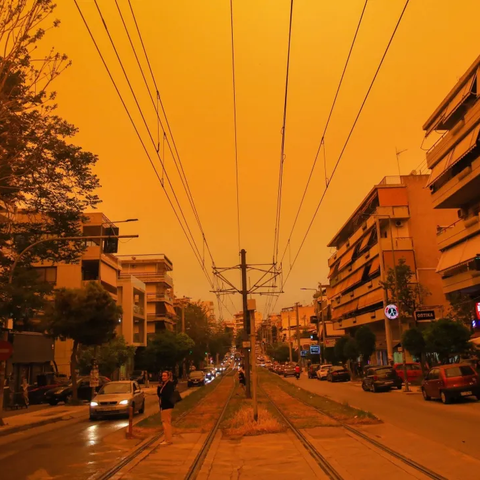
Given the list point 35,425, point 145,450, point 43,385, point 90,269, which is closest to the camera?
point 145,450

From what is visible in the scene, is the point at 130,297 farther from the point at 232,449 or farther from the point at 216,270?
the point at 232,449

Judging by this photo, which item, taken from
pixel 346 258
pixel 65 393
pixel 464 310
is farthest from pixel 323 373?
pixel 65 393

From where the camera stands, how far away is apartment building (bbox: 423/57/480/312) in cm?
3105

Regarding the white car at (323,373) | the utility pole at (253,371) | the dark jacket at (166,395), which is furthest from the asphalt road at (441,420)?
the white car at (323,373)

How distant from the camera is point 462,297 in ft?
117

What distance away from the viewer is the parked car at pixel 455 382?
21.6m

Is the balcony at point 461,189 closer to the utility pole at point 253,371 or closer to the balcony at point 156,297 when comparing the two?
the utility pole at point 253,371

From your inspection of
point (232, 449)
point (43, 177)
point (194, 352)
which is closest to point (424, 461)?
point (232, 449)

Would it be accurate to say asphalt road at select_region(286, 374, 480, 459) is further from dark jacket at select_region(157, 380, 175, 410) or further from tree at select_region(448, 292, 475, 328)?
tree at select_region(448, 292, 475, 328)

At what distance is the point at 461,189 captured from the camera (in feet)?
108

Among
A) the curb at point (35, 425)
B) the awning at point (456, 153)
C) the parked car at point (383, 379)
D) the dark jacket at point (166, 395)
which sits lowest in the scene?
the curb at point (35, 425)

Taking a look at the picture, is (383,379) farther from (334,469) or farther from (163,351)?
(163,351)

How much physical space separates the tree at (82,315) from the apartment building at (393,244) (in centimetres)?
2462

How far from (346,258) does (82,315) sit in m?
42.6
